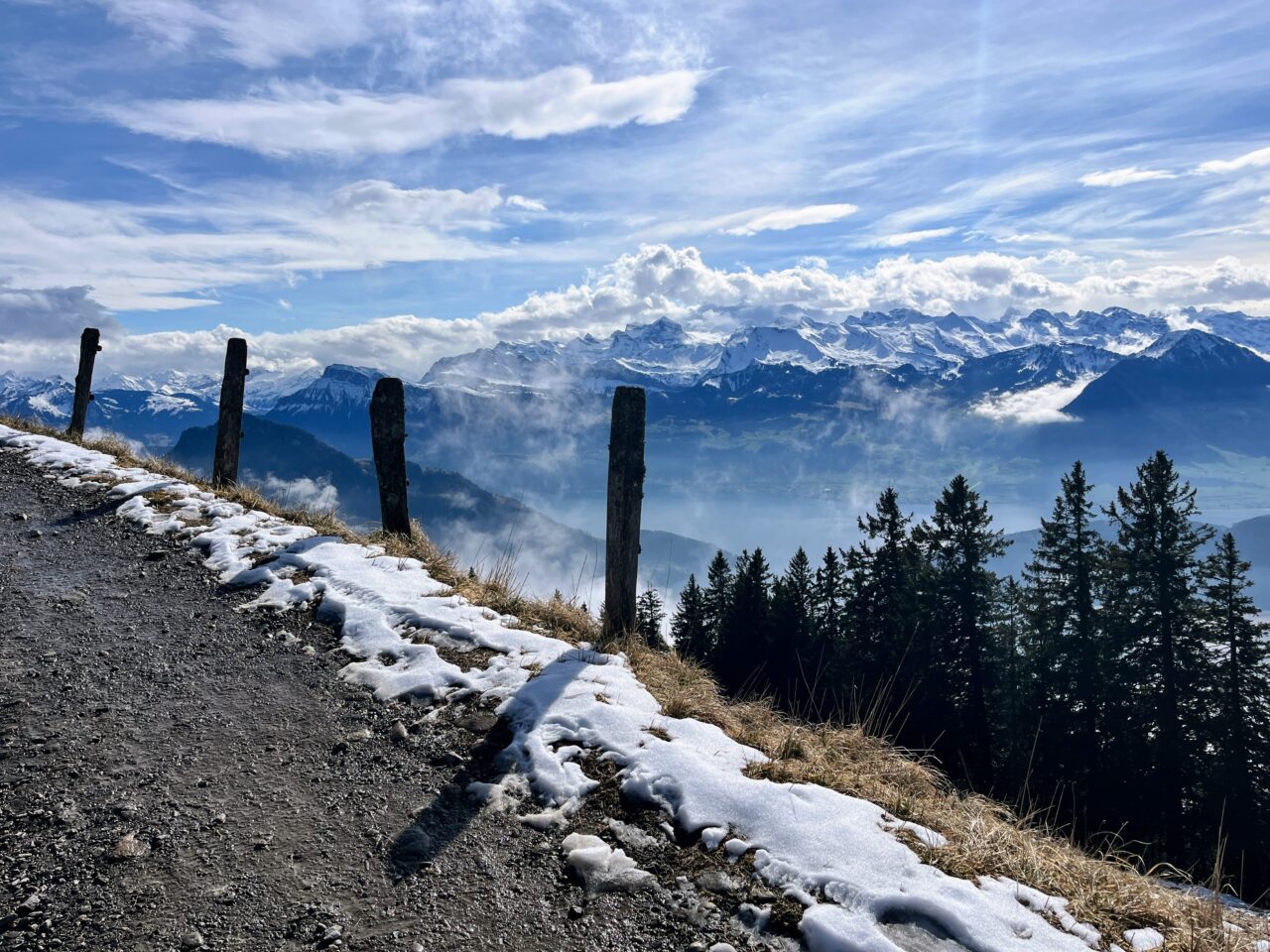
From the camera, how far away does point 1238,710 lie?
28297 mm

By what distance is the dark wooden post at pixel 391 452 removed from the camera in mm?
12336

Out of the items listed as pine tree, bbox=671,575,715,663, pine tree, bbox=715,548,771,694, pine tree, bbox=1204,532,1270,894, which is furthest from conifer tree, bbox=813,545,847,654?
pine tree, bbox=1204,532,1270,894

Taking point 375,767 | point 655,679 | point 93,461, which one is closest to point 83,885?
point 375,767

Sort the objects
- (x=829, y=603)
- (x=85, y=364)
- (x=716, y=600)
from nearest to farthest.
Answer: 1. (x=85, y=364)
2. (x=829, y=603)
3. (x=716, y=600)

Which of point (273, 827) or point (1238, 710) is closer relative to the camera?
point (273, 827)

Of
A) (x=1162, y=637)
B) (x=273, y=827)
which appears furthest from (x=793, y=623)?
(x=273, y=827)

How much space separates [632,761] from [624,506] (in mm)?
4228

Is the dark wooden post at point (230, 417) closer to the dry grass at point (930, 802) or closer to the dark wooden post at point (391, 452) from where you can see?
the dark wooden post at point (391, 452)

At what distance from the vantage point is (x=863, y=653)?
4212cm

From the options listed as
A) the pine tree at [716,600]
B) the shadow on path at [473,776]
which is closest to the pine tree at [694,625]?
the pine tree at [716,600]

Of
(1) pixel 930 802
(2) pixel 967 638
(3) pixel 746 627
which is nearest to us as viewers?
(1) pixel 930 802

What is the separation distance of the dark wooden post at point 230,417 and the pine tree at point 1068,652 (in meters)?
32.1

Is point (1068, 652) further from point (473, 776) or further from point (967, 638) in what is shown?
point (473, 776)

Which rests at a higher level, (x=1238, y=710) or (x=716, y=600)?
(x=1238, y=710)
